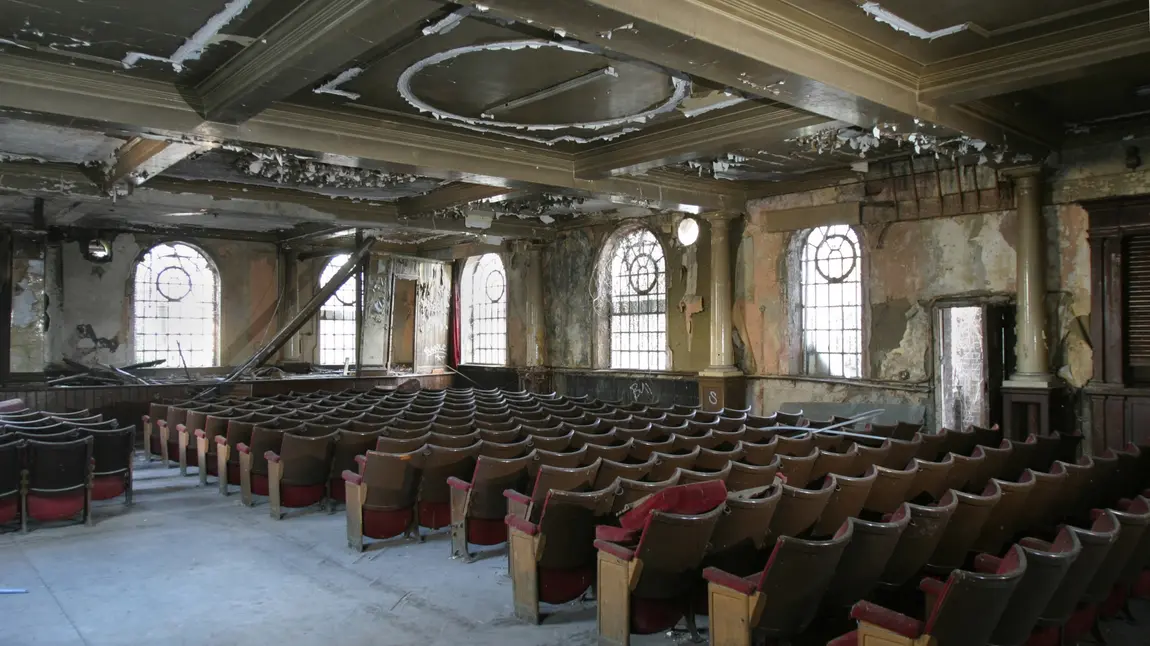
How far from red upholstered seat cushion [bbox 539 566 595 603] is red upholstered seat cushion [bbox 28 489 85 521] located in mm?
4440

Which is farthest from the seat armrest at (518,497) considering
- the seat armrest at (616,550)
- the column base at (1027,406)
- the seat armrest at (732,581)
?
Result: the column base at (1027,406)

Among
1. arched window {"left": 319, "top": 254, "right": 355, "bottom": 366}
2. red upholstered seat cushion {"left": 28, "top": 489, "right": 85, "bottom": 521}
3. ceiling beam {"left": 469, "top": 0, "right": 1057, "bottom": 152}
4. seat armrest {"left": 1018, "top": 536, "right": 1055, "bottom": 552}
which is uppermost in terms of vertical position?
ceiling beam {"left": 469, "top": 0, "right": 1057, "bottom": 152}

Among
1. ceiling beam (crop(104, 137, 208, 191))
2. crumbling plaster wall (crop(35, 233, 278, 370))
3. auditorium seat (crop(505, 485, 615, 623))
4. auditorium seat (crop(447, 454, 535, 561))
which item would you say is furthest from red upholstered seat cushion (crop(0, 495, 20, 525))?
crumbling plaster wall (crop(35, 233, 278, 370))

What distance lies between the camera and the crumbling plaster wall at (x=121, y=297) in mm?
12828

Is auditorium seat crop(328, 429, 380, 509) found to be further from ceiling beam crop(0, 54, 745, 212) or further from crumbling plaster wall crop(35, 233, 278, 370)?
crumbling plaster wall crop(35, 233, 278, 370)

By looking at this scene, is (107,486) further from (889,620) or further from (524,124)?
(889,620)

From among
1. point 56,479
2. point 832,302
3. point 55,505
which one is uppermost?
point 832,302

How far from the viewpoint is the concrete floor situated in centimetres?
386

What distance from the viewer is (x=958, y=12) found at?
4.59 meters

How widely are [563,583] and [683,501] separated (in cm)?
96

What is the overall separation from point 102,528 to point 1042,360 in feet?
28.9

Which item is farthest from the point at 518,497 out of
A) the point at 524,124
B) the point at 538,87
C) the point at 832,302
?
the point at 832,302

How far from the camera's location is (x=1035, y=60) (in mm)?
5117

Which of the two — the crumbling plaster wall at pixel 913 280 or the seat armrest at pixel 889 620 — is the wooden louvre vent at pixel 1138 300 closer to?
the crumbling plaster wall at pixel 913 280
